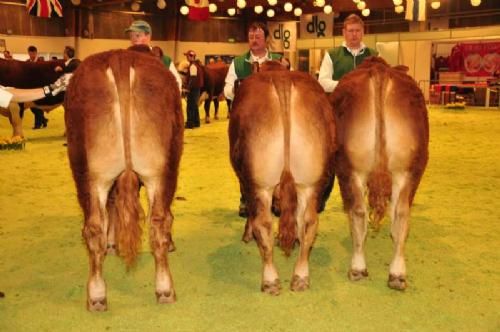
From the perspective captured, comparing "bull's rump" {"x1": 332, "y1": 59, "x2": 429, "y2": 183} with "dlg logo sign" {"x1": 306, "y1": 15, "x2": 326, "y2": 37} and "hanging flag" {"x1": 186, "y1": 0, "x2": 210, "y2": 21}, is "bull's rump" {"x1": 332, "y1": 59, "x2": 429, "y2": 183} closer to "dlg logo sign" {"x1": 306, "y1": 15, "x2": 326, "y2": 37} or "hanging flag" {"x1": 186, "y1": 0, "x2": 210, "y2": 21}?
"hanging flag" {"x1": 186, "y1": 0, "x2": 210, "y2": 21}

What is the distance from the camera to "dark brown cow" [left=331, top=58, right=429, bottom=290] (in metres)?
3.61

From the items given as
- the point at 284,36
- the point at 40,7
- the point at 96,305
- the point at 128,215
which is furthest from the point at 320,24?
the point at 96,305

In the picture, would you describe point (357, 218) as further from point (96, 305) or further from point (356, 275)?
point (96, 305)

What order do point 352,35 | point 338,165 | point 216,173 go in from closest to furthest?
point 338,165
point 352,35
point 216,173

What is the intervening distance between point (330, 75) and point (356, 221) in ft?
5.50

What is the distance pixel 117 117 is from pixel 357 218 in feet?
5.93

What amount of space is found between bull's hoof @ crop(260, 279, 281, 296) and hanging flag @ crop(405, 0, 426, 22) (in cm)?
1572

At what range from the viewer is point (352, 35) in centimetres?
492

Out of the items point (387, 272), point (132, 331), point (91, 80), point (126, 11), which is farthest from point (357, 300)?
point (126, 11)

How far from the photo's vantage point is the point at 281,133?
135 inches

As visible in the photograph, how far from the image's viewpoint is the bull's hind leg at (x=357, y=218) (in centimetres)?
381

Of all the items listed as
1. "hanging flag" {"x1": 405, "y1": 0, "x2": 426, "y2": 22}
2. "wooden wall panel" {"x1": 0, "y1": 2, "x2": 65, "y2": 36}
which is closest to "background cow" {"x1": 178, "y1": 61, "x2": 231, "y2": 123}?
"hanging flag" {"x1": 405, "y1": 0, "x2": 426, "y2": 22}

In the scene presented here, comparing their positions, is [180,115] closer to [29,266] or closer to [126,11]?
[29,266]

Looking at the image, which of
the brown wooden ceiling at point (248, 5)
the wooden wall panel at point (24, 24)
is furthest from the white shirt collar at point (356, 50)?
the wooden wall panel at point (24, 24)
